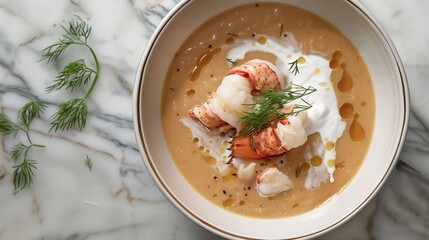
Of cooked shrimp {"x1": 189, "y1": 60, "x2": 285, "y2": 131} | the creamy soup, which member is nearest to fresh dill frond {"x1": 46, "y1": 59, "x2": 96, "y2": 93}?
the creamy soup

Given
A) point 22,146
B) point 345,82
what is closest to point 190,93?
point 345,82

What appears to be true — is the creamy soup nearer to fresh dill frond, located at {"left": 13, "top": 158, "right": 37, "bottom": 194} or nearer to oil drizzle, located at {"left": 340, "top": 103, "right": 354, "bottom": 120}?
oil drizzle, located at {"left": 340, "top": 103, "right": 354, "bottom": 120}

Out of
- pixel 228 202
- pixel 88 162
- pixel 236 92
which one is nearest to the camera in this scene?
pixel 236 92

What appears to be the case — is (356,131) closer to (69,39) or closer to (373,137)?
(373,137)

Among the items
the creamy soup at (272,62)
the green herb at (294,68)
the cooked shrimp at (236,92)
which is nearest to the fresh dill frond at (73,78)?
the creamy soup at (272,62)

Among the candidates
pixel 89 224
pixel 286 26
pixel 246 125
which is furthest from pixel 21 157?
pixel 286 26

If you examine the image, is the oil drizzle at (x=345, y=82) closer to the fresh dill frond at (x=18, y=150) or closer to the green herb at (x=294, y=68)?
the green herb at (x=294, y=68)
